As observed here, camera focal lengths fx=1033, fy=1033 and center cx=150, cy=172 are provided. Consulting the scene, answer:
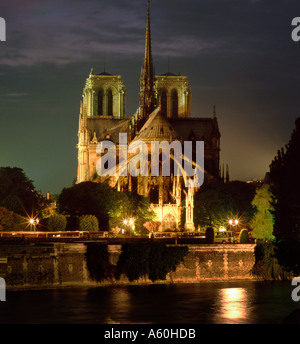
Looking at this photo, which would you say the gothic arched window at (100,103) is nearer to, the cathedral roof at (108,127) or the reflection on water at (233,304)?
the cathedral roof at (108,127)

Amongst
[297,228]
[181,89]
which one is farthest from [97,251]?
[181,89]

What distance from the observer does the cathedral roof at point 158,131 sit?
11888 centimetres

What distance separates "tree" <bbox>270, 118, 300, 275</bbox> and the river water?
105 inches

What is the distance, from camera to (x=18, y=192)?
307 feet

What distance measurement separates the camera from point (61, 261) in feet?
218

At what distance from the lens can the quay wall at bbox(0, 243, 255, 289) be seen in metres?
64.8

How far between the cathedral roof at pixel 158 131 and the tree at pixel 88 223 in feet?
103

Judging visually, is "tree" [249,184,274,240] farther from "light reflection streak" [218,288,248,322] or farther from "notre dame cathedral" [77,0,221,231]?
"notre dame cathedral" [77,0,221,231]

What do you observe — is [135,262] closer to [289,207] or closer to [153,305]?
[153,305]

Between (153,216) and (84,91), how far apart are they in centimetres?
5622

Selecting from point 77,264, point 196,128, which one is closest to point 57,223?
point 77,264

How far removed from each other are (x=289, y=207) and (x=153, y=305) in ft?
37.0
